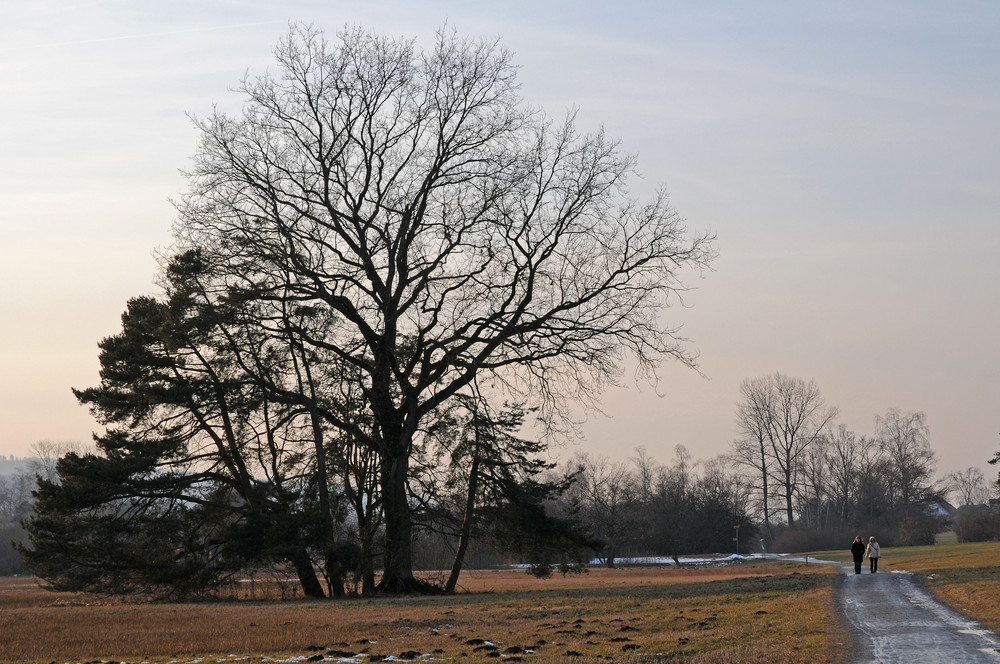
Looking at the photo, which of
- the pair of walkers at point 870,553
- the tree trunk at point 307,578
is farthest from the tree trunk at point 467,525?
the pair of walkers at point 870,553

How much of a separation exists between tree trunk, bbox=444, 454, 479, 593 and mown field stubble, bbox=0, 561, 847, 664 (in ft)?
16.1

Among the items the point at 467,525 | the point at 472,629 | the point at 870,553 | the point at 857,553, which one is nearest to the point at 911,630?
the point at 472,629

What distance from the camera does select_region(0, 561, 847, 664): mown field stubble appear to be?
13855 mm

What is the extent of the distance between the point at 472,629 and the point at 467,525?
42.7 ft

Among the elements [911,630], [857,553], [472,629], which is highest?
[857,553]

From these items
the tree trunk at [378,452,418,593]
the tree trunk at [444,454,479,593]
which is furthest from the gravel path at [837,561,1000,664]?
the tree trunk at [378,452,418,593]

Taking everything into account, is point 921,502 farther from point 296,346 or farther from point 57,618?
point 57,618

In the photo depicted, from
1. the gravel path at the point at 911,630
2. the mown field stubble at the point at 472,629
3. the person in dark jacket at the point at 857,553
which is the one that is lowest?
the mown field stubble at the point at 472,629

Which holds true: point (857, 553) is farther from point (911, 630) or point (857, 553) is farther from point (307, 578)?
point (911, 630)

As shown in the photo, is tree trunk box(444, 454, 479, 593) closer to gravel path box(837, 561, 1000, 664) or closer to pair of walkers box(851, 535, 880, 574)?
gravel path box(837, 561, 1000, 664)

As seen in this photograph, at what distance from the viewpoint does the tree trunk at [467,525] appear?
30672mm

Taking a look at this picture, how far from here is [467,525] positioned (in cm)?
3100

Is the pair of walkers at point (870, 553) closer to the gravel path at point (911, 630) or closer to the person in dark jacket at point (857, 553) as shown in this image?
the person in dark jacket at point (857, 553)

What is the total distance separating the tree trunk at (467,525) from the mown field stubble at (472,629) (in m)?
4.90
